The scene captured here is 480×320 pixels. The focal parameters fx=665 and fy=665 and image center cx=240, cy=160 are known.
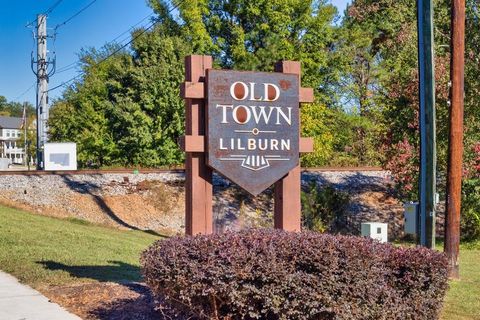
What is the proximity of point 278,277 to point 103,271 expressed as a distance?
17.2 ft

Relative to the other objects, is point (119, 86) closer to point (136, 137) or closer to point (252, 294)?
point (136, 137)

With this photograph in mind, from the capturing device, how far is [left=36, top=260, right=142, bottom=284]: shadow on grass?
966 centimetres

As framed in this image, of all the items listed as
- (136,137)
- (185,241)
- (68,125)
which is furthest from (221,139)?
(68,125)

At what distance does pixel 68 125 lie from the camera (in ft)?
131

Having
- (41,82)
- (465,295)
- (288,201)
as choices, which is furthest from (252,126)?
(41,82)

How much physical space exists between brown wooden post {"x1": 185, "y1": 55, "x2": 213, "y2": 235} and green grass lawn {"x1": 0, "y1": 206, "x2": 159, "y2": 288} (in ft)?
7.26

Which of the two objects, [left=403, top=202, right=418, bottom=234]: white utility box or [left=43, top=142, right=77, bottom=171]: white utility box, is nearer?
[left=403, top=202, right=418, bottom=234]: white utility box

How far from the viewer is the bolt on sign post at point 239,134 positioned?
7910 mm

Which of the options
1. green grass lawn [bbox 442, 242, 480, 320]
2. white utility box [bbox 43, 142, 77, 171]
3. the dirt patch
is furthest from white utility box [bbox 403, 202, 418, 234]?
white utility box [bbox 43, 142, 77, 171]

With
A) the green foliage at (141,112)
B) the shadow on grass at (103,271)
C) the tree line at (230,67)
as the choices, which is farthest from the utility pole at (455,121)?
the green foliage at (141,112)

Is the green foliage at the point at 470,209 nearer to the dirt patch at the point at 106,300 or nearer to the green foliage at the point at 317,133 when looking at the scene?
the green foliage at the point at 317,133

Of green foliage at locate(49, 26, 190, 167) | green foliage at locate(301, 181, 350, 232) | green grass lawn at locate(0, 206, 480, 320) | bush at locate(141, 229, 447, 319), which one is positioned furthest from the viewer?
green foliage at locate(49, 26, 190, 167)

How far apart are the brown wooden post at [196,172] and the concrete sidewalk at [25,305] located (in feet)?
5.76

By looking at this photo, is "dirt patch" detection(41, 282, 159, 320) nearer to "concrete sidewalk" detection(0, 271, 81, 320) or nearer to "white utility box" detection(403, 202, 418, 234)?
"concrete sidewalk" detection(0, 271, 81, 320)
